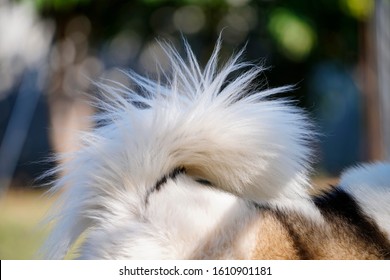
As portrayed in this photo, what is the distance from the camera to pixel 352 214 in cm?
330

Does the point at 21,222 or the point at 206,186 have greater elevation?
the point at 206,186

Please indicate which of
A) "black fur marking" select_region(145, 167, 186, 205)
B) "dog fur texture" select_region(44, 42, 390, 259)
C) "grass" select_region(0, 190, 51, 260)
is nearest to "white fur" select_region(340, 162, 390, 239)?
"dog fur texture" select_region(44, 42, 390, 259)

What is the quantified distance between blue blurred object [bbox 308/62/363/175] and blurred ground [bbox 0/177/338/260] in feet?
18.7

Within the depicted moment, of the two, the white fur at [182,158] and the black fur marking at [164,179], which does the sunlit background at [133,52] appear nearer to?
the white fur at [182,158]

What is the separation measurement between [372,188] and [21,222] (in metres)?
8.21

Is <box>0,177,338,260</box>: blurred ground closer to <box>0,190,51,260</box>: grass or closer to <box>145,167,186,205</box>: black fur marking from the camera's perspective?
<box>0,190,51,260</box>: grass

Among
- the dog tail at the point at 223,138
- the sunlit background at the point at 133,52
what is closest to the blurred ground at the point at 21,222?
the sunlit background at the point at 133,52

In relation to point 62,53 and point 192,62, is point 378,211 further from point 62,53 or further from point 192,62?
point 62,53

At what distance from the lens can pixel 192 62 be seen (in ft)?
11.9

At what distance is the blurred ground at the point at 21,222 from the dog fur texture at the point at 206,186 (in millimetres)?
500

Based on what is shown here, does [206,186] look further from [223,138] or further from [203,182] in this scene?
[223,138]

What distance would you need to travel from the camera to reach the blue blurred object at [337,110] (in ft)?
59.4

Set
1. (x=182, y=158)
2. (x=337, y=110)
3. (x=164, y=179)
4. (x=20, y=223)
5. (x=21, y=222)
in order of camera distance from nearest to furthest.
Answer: (x=164, y=179)
(x=182, y=158)
(x=20, y=223)
(x=21, y=222)
(x=337, y=110)

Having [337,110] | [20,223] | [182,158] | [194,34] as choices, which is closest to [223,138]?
[182,158]
